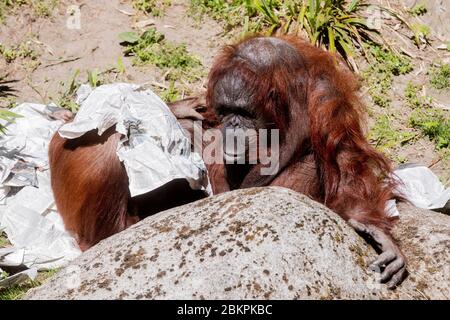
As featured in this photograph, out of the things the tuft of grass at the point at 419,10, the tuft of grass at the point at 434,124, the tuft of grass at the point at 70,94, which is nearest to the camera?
the tuft of grass at the point at 434,124

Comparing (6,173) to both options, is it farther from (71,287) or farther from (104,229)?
(71,287)

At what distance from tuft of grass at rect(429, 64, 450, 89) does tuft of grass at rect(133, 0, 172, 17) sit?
2.27 m

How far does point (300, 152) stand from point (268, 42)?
0.62m

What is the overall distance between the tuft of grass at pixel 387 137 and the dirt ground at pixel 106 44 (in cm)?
7

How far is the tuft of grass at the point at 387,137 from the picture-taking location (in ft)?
17.1

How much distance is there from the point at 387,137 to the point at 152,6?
232 cm

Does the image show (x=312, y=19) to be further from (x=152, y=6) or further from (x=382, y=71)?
(x=152, y=6)

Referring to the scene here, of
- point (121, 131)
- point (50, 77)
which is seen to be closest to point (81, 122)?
point (121, 131)

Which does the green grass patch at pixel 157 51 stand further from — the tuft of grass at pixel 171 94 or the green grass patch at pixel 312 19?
the green grass patch at pixel 312 19

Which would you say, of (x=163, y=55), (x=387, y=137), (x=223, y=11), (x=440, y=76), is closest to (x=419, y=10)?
(x=440, y=76)

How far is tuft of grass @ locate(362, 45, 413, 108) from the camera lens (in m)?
5.52

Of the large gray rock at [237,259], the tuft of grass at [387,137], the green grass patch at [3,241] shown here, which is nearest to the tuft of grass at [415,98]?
the tuft of grass at [387,137]

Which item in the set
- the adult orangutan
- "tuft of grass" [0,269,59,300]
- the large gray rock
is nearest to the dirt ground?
the adult orangutan

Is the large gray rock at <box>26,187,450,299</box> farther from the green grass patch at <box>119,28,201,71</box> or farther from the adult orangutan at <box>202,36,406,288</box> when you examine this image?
the green grass patch at <box>119,28,201,71</box>
